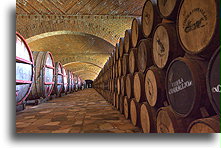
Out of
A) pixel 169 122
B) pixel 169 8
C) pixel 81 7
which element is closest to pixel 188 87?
pixel 169 122

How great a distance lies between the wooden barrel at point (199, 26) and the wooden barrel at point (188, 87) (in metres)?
0.10

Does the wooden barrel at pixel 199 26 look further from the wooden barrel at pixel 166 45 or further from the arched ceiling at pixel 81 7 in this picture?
the arched ceiling at pixel 81 7

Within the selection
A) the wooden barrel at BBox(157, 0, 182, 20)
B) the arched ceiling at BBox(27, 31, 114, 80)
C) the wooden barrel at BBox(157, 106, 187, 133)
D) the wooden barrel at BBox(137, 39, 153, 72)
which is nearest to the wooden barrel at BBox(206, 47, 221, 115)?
the wooden barrel at BBox(157, 106, 187, 133)

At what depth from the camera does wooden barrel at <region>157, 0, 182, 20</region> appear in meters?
1.36

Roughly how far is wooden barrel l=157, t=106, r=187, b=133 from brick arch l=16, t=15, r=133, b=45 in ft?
23.2

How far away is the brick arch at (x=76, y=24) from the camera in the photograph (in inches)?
312

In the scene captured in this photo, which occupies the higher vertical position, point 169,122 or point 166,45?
point 166,45

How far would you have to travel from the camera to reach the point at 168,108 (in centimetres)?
149

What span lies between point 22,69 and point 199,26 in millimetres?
3689

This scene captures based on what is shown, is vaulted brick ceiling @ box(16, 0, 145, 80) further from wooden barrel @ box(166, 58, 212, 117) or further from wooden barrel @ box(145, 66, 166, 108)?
wooden barrel @ box(166, 58, 212, 117)

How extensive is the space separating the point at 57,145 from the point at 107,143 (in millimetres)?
541

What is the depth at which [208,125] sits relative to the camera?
100 cm

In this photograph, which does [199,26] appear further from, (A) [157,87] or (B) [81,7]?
(B) [81,7]

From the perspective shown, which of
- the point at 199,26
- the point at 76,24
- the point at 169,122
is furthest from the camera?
the point at 76,24
